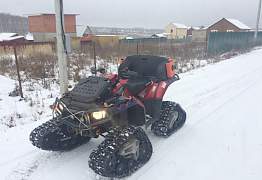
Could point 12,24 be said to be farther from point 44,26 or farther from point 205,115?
point 205,115

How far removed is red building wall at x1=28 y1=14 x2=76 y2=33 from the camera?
42375 mm

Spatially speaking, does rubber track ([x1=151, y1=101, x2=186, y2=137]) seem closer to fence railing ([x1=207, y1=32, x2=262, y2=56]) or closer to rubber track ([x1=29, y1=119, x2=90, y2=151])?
rubber track ([x1=29, y1=119, x2=90, y2=151])

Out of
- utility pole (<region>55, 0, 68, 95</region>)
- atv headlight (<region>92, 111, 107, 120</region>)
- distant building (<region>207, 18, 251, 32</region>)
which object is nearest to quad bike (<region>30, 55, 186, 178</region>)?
atv headlight (<region>92, 111, 107, 120</region>)

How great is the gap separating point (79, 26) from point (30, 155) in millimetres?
45519

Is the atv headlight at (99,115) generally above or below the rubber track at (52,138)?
above

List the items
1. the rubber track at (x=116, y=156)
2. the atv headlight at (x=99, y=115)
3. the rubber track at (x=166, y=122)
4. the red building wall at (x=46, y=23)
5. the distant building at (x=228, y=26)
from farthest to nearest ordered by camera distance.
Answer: the distant building at (x=228, y=26) < the red building wall at (x=46, y=23) < the rubber track at (x=166, y=122) < the atv headlight at (x=99, y=115) < the rubber track at (x=116, y=156)

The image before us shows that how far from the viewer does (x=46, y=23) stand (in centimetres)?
4256

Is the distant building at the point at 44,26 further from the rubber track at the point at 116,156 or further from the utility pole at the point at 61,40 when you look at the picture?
the rubber track at the point at 116,156

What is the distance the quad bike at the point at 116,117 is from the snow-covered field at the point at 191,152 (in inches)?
9.2

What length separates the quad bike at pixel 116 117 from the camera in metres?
3.40

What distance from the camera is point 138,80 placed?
4.27m

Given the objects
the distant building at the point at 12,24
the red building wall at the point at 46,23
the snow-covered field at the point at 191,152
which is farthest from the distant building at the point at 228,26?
the distant building at the point at 12,24

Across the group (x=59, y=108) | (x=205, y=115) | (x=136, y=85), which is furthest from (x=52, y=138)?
(x=205, y=115)

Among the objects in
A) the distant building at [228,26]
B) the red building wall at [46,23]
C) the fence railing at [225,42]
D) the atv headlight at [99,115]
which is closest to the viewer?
the atv headlight at [99,115]
